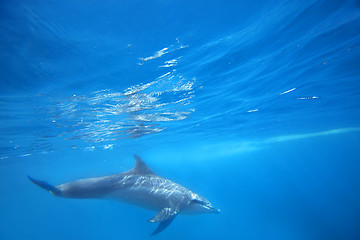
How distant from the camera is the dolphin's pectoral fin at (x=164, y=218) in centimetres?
832

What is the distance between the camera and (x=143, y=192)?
9.91 m

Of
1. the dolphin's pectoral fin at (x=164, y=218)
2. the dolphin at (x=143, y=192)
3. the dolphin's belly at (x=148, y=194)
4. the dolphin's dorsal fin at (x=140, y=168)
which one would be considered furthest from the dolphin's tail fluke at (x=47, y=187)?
the dolphin's pectoral fin at (x=164, y=218)

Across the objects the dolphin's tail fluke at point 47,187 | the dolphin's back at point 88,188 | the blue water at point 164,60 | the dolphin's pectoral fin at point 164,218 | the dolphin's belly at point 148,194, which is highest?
the blue water at point 164,60

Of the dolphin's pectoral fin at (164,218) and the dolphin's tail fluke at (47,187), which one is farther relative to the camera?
the dolphin's pectoral fin at (164,218)

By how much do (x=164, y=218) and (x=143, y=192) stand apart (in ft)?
5.78

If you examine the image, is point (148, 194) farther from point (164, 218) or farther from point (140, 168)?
point (164, 218)

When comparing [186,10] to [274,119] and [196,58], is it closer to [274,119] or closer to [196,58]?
[196,58]

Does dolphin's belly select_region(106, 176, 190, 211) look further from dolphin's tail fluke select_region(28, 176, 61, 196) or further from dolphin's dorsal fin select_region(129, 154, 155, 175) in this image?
dolphin's tail fluke select_region(28, 176, 61, 196)

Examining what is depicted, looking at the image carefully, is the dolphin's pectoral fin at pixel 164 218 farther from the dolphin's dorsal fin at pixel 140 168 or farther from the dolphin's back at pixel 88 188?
the dolphin's back at pixel 88 188

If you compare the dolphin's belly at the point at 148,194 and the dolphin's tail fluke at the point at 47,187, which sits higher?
the dolphin's tail fluke at the point at 47,187

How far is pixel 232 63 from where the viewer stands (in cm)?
994

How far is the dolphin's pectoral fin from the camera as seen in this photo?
8.32 metres

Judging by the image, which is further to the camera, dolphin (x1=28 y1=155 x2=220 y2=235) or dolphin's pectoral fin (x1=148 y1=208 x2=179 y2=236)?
dolphin (x1=28 y1=155 x2=220 y2=235)

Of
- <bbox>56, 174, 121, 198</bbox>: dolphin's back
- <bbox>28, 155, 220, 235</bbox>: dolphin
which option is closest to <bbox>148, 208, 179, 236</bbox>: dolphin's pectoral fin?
<bbox>28, 155, 220, 235</bbox>: dolphin
